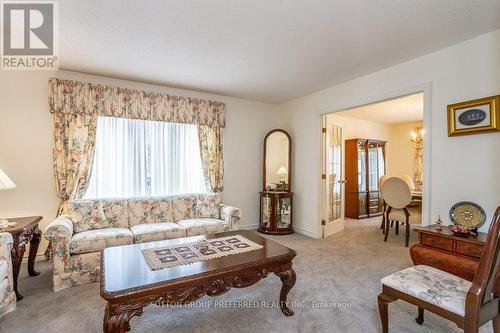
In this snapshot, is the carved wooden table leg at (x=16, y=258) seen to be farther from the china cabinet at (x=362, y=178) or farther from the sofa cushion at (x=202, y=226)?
the china cabinet at (x=362, y=178)

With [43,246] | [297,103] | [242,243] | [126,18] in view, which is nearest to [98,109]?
[126,18]

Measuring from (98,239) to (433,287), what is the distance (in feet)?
10.1

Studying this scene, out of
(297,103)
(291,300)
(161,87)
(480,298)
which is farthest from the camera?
(297,103)

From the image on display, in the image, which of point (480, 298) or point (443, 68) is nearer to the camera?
point (480, 298)

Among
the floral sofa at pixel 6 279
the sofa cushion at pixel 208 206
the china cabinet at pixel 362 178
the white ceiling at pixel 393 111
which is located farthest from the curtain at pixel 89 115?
the china cabinet at pixel 362 178

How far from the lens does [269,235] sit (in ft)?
15.0

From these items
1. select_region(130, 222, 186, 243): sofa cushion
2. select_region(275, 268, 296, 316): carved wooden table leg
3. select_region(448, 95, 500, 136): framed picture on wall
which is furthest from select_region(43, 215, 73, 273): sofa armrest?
select_region(448, 95, 500, 136): framed picture on wall

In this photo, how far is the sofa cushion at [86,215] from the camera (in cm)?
304

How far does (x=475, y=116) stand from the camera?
2465 millimetres

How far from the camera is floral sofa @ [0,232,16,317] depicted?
1.96 meters

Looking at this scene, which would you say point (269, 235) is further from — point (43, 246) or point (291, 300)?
point (43, 246)

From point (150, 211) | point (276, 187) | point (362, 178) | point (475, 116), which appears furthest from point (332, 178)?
point (150, 211)

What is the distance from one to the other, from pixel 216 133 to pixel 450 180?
3.35 metres

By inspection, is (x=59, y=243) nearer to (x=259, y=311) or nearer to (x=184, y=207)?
(x=184, y=207)
